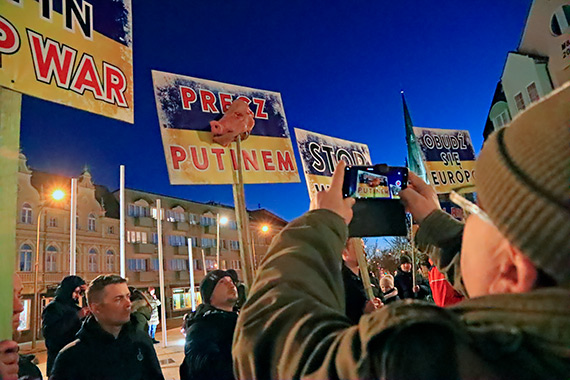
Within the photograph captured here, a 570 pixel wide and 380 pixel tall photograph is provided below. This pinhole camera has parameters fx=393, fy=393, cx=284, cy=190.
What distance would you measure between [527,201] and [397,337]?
0.30 metres

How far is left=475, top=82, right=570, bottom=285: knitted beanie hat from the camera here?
0.60 meters

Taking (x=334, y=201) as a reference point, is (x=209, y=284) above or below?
below

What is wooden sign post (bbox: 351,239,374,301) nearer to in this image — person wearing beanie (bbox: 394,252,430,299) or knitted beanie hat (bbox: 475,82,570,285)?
knitted beanie hat (bbox: 475,82,570,285)

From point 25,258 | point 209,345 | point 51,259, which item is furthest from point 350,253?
point 51,259

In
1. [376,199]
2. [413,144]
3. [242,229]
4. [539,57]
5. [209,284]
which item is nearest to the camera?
[376,199]

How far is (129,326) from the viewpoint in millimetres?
3914

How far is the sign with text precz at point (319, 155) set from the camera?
6.41 m

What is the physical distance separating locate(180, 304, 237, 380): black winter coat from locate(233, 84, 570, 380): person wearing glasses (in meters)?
2.85

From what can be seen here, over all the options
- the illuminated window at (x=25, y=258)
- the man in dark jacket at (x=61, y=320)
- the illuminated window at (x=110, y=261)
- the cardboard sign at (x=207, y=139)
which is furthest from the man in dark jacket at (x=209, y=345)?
the illuminated window at (x=110, y=261)

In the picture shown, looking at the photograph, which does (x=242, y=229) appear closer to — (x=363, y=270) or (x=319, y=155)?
(x=363, y=270)

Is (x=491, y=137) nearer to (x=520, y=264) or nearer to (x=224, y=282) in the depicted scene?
(x=520, y=264)

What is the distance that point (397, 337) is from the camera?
62 centimetres

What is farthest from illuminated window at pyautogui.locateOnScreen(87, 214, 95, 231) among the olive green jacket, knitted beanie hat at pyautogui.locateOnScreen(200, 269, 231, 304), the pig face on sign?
the olive green jacket

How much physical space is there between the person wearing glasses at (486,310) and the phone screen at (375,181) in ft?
2.21
